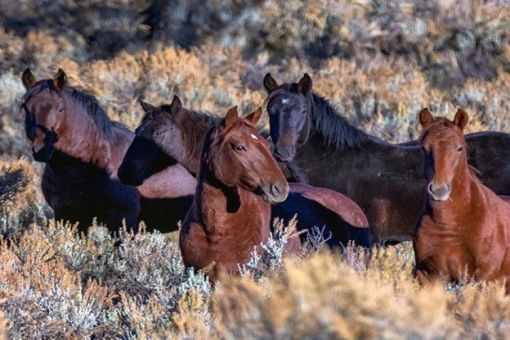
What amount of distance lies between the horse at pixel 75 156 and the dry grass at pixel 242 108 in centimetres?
30

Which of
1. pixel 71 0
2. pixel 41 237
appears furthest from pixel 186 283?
pixel 71 0

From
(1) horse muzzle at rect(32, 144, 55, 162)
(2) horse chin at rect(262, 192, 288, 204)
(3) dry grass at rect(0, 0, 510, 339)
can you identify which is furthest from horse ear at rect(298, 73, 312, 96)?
(2) horse chin at rect(262, 192, 288, 204)

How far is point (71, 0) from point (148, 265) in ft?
63.2

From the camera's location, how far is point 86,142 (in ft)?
28.8

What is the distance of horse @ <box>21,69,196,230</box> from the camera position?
332 inches

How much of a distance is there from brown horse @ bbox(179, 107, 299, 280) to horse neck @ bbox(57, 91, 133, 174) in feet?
8.81

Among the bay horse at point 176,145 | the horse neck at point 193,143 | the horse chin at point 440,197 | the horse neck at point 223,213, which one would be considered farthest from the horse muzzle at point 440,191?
the horse neck at point 193,143

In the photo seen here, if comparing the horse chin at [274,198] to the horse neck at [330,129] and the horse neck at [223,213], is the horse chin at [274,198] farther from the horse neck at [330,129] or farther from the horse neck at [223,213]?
the horse neck at [330,129]

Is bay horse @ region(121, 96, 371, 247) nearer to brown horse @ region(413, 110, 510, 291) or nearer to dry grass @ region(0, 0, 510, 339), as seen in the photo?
dry grass @ region(0, 0, 510, 339)

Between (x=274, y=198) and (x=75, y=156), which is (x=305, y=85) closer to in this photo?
(x=75, y=156)

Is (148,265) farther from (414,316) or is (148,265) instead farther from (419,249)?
(414,316)

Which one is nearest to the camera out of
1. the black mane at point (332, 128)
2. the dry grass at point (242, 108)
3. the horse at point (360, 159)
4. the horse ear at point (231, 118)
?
the dry grass at point (242, 108)

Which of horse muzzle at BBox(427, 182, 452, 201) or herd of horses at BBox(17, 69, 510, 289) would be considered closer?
horse muzzle at BBox(427, 182, 452, 201)

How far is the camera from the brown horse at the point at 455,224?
5789 millimetres
